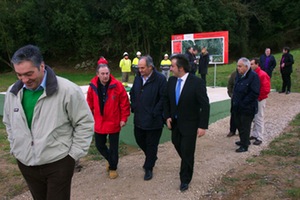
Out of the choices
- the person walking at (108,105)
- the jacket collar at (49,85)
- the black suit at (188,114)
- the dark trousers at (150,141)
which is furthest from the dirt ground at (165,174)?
the jacket collar at (49,85)

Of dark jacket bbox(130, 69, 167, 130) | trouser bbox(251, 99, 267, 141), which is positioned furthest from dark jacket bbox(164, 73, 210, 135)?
trouser bbox(251, 99, 267, 141)

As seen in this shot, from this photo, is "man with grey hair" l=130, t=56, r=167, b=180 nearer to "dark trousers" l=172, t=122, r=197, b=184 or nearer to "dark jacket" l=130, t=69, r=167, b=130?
"dark jacket" l=130, t=69, r=167, b=130

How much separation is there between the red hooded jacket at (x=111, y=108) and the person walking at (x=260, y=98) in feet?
9.05

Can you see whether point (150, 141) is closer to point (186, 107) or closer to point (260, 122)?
point (186, 107)

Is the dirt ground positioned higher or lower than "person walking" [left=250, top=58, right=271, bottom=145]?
A: lower

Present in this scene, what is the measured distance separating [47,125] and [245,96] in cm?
372

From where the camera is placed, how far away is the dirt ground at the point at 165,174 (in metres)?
3.84

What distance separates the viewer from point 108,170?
460cm

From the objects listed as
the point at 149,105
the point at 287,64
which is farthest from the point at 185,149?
the point at 287,64

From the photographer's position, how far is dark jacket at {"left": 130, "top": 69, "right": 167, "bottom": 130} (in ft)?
13.4

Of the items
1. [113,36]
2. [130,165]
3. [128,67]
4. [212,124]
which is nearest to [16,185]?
[130,165]

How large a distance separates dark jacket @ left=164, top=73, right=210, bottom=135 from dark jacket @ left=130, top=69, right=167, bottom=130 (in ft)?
1.21

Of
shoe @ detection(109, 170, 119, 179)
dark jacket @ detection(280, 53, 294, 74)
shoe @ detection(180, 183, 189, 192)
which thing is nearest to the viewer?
shoe @ detection(180, 183, 189, 192)

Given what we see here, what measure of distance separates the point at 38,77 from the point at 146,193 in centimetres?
226
